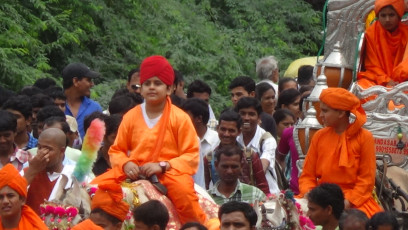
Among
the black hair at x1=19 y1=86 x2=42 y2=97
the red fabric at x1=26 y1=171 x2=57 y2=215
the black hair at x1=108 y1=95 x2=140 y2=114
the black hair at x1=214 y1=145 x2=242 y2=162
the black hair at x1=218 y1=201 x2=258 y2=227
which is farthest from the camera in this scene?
the black hair at x1=19 y1=86 x2=42 y2=97

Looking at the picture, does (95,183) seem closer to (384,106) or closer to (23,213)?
(23,213)

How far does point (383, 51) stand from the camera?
50.5 feet

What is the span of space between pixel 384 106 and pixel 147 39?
6.93m

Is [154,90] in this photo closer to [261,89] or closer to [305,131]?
[305,131]

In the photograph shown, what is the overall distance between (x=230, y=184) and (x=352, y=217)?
1.80 meters

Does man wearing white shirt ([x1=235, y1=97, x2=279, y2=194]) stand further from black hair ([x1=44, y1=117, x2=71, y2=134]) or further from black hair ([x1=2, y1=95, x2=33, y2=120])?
black hair ([x1=2, y1=95, x2=33, y2=120])

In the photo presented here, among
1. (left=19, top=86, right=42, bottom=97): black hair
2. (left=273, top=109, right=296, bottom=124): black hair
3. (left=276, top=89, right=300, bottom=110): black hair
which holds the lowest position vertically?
(left=273, top=109, right=296, bottom=124): black hair

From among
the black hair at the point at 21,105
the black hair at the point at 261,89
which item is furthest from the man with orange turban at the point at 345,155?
the black hair at the point at 261,89

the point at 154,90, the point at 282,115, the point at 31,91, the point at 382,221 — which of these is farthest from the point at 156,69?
the point at 282,115

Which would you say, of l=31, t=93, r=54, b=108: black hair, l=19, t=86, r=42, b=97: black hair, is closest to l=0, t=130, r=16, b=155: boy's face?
l=31, t=93, r=54, b=108: black hair

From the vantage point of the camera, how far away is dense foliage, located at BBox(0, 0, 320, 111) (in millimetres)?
19297

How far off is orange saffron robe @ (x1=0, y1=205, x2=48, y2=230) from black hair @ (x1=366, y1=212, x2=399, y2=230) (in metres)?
2.74

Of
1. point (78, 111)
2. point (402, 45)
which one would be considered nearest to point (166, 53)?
point (78, 111)

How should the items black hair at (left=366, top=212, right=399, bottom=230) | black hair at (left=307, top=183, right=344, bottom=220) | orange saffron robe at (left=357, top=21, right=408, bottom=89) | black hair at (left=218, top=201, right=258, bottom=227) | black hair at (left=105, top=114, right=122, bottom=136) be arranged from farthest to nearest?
orange saffron robe at (left=357, top=21, right=408, bottom=89)
black hair at (left=105, top=114, right=122, bottom=136)
black hair at (left=307, top=183, right=344, bottom=220)
black hair at (left=366, top=212, right=399, bottom=230)
black hair at (left=218, top=201, right=258, bottom=227)
